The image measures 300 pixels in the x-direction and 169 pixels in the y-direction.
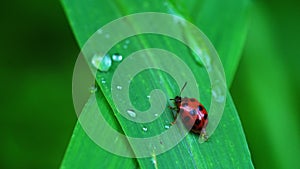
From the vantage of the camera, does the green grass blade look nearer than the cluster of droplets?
Yes

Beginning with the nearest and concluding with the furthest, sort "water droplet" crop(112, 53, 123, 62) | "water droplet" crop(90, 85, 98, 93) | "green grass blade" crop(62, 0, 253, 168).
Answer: "green grass blade" crop(62, 0, 253, 168) < "water droplet" crop(90, 85, 98, 93) < "water droplet" crop(112, 53, 123, 62)

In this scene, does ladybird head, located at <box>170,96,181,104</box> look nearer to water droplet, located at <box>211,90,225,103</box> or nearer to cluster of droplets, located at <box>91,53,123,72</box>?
water droplet, located at <box>211,90,225,103</box>

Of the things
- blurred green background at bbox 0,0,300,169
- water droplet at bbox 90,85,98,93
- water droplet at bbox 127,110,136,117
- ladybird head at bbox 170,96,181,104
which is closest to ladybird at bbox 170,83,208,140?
ladybird head at bbox 170,96,181,104

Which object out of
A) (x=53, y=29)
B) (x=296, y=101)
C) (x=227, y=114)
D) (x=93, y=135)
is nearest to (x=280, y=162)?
(x=296, y=101)

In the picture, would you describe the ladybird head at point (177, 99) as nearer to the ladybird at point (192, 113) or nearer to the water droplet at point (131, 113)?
the ladybird at point (192, 113)

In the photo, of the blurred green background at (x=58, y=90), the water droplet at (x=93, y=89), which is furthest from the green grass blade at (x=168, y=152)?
the blurred green background at (x=58, y=90)

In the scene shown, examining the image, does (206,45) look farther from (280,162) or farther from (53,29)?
(53,29)

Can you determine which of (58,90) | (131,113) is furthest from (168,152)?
(58,90)
